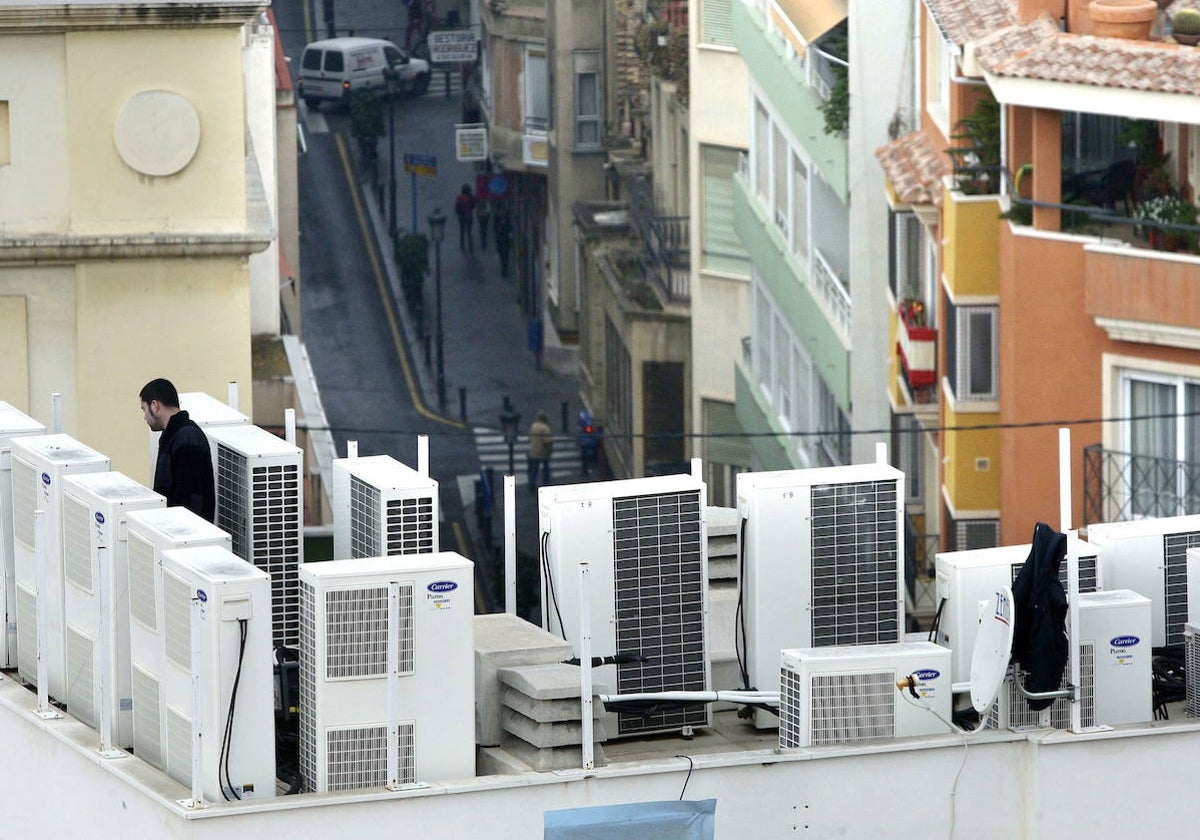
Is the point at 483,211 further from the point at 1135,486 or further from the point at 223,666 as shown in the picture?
the point at 223,666

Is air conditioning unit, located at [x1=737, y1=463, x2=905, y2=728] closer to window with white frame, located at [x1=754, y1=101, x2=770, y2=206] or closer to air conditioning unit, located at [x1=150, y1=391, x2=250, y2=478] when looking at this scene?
air conditioning unit, located at [x1=150, y1=391, x2=250, y2=478]

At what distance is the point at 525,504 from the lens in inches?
2520

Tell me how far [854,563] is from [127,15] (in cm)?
1482

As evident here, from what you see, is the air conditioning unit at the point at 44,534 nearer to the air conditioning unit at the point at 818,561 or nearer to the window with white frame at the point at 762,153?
the air conditioning unit at the point at 818,561

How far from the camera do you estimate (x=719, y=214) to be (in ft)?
188

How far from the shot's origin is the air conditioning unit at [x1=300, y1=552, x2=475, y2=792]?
1838 centimetres

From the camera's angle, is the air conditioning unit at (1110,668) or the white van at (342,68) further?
the white van at (342,68)

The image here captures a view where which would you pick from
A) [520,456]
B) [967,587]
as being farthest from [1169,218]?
[520,456]

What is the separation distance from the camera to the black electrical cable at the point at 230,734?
58.2 feet

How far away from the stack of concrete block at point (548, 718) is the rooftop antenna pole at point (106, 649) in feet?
8.49

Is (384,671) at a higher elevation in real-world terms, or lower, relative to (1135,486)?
higher

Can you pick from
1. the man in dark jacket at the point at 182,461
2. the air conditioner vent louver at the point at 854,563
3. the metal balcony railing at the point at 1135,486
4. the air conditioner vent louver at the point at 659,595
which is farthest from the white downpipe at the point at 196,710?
the metal balcony railing at the point at 1135,486

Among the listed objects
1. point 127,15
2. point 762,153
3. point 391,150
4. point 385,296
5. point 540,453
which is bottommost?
point 540,453

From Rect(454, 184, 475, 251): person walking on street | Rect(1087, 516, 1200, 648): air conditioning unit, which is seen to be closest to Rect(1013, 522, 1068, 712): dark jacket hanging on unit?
Rect(1087, 516, 1200, 648): air conditioning unit
